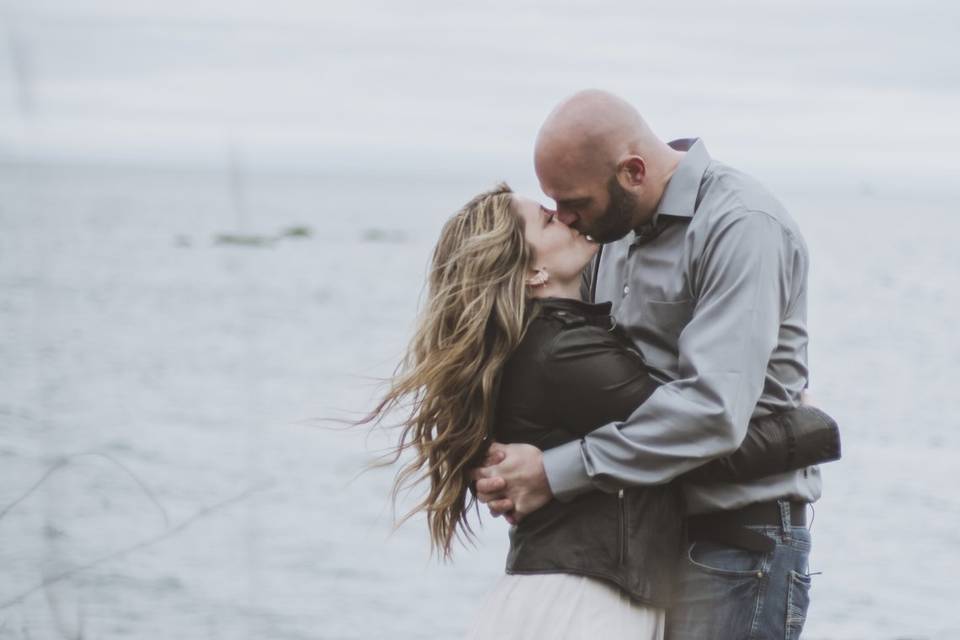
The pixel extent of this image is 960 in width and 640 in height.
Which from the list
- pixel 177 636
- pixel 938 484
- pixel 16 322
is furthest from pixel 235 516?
pixel 16 322

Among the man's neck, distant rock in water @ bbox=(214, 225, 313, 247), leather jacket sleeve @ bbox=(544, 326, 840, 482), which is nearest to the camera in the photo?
leather jacket sleeve @ bbox=(544, 326, 840, 482)

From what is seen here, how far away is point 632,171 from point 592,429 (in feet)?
2.24

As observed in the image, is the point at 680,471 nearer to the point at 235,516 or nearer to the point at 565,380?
the point at 565,380

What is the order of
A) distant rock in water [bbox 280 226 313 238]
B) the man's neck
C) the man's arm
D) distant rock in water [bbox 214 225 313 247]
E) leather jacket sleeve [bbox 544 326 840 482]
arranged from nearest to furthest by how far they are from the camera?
the man's arm → leather jacket sleeve [bbox 544 326 840 482] → the man's neck → distant rock in water [bbox 214 225 313 247] → distant rock in water [bbox 280 226 313 238]

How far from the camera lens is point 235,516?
11.5 m

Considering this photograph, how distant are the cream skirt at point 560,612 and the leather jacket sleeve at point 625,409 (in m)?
0.38

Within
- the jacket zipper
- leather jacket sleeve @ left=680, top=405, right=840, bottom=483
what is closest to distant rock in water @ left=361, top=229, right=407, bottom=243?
leather jacket sleeve @ left=680, top=405, right=840, bottom=483

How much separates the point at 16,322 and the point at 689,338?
21.7 metres

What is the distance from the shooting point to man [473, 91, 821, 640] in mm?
2854

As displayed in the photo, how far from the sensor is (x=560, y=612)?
2871 mm

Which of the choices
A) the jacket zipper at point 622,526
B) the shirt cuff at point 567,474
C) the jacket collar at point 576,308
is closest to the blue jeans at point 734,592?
the jacket zipper at point 622,526

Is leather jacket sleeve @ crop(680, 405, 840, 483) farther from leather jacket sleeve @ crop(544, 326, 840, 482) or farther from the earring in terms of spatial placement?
the earring

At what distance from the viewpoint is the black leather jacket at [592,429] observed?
2932mm

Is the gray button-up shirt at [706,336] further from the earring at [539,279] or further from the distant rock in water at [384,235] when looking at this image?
the distant rock in water at [384,235]
